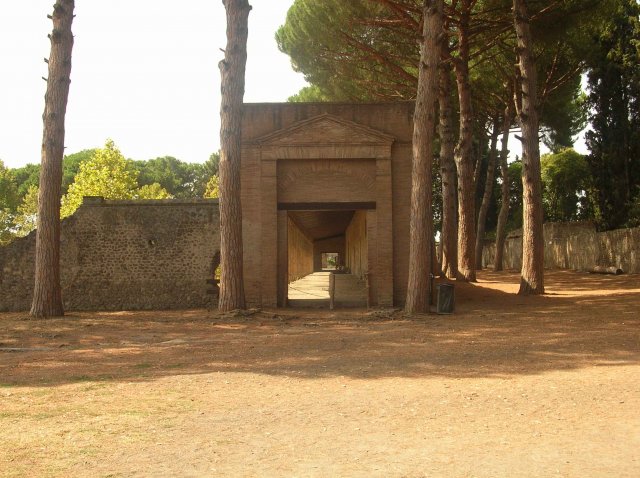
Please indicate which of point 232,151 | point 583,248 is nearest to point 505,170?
point 583,248

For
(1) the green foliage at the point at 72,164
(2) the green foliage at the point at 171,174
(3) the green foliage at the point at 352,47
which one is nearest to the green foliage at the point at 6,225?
(1) the green foliage at the point at 72,164

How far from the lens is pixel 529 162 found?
59.9 feet

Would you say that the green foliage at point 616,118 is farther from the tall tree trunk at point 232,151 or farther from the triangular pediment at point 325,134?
the tall tree trunk at point 232,151

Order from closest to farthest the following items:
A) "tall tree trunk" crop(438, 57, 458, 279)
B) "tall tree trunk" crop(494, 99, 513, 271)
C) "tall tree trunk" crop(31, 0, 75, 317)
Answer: "tall tree trunk" crop(31, 0, 75, 317) < "tall tree trunk" crop(438, 57, 458, 279) < "tall tree trunk" crop(494, 99, 513, 271)

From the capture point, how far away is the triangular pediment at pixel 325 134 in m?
16.6

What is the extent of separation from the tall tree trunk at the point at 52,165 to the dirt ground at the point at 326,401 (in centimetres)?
250

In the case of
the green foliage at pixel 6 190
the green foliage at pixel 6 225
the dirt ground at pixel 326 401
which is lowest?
the dirt ground at pixel 326 401

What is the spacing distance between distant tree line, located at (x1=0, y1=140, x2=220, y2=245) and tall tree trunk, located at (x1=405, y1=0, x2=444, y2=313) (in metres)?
18.0

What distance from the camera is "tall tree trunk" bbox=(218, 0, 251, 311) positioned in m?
14.8

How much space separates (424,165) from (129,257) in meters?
8.45

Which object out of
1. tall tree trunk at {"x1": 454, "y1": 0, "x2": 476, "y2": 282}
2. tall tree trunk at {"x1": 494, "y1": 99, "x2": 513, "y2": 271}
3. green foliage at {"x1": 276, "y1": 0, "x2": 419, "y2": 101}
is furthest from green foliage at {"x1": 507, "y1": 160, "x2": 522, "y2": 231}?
tall tree trunk at {"x1": 454, "y1": 0, "x2": 476, "y2": 282}

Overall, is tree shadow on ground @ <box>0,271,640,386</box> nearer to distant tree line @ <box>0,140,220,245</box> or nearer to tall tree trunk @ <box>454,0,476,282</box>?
tall tree trunk @ <box>454,0,476,282</box>

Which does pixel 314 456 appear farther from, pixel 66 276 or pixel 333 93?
pixel 333 93

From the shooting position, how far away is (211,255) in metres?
17.7
